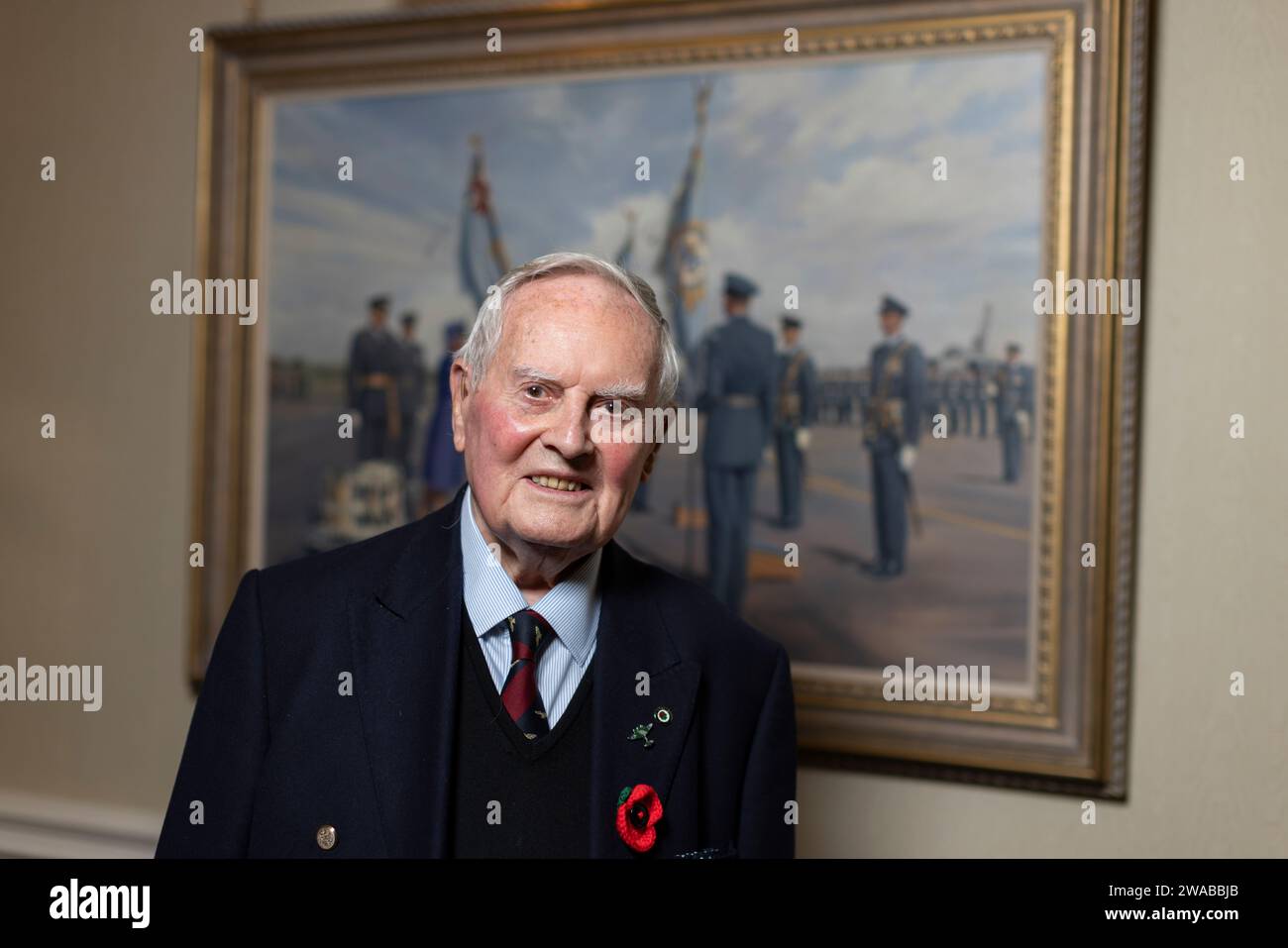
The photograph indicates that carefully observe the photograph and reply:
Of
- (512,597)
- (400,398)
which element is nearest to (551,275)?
(512,597)

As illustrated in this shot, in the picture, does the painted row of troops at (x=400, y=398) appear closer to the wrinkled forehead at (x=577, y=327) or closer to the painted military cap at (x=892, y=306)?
the painted military cap at (x=892, y=306)

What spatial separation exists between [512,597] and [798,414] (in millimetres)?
1225

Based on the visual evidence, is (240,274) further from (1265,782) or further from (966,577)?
(1265,782)

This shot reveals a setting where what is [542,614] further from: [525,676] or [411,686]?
[411,686]

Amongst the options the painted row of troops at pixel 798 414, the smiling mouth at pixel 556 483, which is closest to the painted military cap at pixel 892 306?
the painted row of troops at pixel 798 414

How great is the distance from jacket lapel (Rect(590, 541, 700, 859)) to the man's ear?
0.97ft

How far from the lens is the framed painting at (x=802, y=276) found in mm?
2453

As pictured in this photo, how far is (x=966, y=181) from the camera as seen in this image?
2.55 m

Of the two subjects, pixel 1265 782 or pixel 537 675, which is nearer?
pixel 537 675

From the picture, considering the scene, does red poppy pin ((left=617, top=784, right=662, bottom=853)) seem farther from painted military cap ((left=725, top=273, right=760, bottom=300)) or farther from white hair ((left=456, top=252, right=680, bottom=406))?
painted military cap ((left=725, top=273, right=760, bottom=300))

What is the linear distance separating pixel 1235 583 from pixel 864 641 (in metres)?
0.77

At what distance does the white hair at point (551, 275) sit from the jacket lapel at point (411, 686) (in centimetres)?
31
